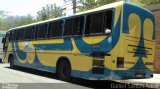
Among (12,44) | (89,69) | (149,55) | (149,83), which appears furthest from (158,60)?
(12,44)

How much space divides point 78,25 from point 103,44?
2212mm

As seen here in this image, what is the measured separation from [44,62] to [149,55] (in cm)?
588

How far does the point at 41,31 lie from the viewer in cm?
1788

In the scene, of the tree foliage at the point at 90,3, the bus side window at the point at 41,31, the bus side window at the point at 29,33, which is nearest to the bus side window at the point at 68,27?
the bus side window at the point at 41,31

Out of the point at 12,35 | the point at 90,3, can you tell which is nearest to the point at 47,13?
the point at 90,3

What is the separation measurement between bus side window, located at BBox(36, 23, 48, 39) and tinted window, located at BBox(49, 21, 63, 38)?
602mm

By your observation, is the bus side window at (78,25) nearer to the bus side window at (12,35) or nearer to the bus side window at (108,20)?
the bus side window at (108,20)

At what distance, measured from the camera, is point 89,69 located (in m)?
13.2

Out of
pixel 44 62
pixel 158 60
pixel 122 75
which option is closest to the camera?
pixel 122 75

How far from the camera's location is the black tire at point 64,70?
590 inches

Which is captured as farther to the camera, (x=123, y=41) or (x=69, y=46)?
(x=69, y=46)

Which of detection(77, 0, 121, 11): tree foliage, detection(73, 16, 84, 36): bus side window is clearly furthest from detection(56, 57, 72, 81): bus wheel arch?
detection(77, 0, 121, 11): tree foliage

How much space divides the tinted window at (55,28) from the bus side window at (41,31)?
0.60 meters

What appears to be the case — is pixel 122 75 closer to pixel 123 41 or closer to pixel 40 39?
pixel 123 41
